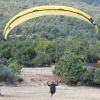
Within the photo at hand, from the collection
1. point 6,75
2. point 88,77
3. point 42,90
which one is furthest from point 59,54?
point 6,75

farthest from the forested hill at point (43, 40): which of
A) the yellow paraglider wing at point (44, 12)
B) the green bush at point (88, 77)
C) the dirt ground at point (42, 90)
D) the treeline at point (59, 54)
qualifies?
the yellow paraglider wing at point (44, 12)

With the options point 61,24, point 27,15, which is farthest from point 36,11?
point 61,24

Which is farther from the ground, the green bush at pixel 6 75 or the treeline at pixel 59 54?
the treeline at pixel 59 54

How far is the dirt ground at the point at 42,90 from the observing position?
2994 centimetres

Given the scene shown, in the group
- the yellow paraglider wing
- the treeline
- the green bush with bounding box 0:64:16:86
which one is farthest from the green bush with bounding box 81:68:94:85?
the yellow paraglider wing

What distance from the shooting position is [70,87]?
Result: 37844mm

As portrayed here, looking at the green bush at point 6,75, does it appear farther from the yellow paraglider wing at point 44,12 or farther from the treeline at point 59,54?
the yellow paraglider wing at point 44,12

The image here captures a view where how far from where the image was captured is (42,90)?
114ft

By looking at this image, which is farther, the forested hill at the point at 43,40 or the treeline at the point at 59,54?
the forested hill at the point at 43,40

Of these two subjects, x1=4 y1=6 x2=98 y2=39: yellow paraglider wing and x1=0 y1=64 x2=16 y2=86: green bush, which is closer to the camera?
x1=4 y1=6 x2=98 y2=39: yellow paraglider wing

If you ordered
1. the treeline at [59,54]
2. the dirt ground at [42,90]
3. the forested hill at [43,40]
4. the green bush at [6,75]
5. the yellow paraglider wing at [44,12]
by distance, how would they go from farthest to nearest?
1. the forested hill at [43,40]
2. the treeline at [59,54]
3. the dirt ground at [42,90]
4. the green bush at [6,75]
5. the yellow paraglider wing at [44,12]

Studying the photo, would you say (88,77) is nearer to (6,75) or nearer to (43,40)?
(6,75)

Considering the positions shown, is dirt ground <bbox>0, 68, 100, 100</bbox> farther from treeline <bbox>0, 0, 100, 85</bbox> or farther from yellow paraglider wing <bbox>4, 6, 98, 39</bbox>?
yellow paraglider wing <bbox>4, 6, 98, 39</bbox>

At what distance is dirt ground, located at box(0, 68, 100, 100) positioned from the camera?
98.2 feet
